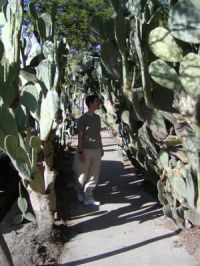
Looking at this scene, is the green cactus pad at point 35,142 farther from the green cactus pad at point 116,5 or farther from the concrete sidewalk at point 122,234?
the green cactus pad at point 116,5

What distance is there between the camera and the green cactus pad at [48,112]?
5309 millimetres

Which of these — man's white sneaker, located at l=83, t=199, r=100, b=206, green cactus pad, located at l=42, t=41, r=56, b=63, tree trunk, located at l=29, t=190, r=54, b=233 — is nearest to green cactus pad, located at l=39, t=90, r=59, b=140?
green cactus pad, located at l=42, t=41, r=56, b=63

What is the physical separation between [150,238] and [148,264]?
2.60 ft

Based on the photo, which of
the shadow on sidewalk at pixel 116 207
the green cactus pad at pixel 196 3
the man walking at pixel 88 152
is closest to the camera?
the green cactus pad at pixel 196 3

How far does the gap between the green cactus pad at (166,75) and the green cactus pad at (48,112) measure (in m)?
1.28

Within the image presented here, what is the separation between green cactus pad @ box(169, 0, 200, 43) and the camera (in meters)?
4.19

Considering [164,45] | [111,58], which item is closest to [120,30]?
[111,58]

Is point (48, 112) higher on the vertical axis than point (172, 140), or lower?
higher

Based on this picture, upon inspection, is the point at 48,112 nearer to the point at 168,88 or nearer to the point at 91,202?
the point at 168,88

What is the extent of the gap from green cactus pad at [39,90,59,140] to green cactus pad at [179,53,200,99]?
1.61m

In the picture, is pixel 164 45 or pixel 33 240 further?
pixel 33 240

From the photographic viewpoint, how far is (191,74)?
429cm

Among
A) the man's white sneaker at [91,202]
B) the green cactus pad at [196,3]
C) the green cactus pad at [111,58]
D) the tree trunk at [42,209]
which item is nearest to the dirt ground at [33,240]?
the tree trunk at [42,209]

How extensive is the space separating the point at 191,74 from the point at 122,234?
225cm
